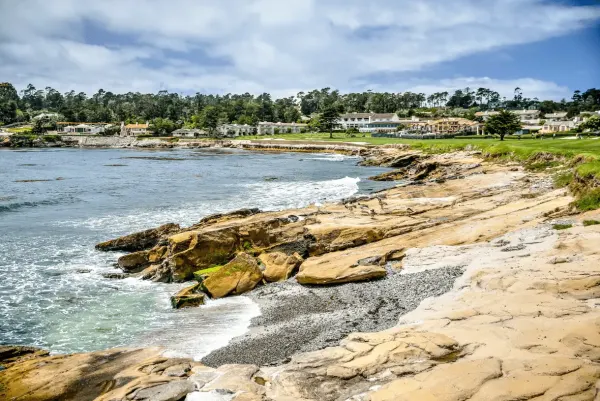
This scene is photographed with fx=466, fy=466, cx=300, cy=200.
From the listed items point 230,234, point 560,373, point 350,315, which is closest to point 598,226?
point 350,315

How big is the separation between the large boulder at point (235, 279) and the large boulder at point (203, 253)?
2.43 meters

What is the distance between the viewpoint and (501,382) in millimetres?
7930

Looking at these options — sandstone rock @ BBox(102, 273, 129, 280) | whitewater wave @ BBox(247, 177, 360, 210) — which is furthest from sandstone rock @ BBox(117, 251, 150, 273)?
whitewater wave @ BBox(247, 177, 360, 210)

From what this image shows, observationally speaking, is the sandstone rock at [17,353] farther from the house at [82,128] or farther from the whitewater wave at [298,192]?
the house at [82,128]

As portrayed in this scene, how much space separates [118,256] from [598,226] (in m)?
21.2

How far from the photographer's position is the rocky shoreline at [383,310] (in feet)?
28.3

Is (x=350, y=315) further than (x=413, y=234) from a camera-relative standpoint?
No

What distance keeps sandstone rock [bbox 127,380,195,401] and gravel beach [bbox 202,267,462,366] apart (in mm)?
2458

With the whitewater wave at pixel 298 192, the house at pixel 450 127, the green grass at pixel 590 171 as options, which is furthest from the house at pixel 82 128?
the green grass at pixel 590 171

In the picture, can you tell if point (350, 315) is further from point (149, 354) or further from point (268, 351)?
point (149, 354)

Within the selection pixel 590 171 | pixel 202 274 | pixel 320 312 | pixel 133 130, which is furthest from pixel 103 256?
pixel 133 130

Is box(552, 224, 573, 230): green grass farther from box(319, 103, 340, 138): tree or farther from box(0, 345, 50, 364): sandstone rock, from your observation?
box(319, 103, 340, 138): tree

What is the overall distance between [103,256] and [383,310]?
52.1 ft

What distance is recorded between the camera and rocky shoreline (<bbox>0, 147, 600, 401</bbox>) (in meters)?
8.62
